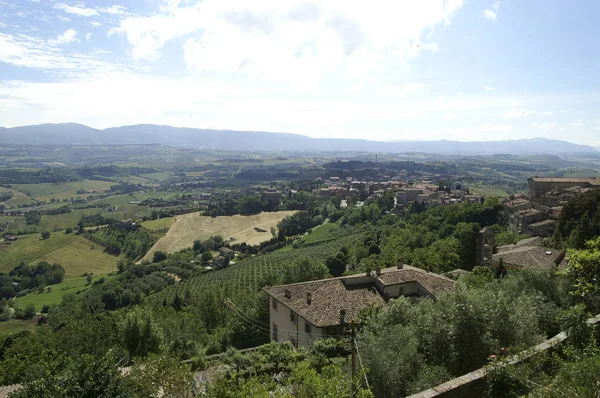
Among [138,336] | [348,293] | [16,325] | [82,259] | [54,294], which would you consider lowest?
[82,259]

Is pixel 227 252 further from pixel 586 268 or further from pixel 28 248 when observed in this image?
pixel 586 268

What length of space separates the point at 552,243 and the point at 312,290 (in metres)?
28.3

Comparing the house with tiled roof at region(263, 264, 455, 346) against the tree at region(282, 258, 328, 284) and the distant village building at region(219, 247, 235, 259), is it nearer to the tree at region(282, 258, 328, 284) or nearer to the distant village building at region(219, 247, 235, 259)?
the tree at region(282, 258, 328, 284)

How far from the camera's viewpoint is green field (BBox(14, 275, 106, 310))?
7956cm

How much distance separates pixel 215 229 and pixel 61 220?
6757cm

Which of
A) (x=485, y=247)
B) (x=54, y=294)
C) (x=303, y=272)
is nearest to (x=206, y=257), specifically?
(x=54, y=294)

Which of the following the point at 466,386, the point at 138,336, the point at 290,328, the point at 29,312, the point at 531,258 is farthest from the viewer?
the point at 29,312

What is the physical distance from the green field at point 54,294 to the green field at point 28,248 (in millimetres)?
19329

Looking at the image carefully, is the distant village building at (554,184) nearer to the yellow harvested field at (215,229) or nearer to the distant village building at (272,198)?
the yellow harvested field at (215,229)

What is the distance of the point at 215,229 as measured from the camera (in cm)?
11819

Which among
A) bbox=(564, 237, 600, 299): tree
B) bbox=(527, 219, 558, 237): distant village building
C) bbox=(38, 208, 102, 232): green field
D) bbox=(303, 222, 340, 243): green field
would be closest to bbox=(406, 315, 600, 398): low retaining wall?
bbox=(564, 237, 600, 299): tree

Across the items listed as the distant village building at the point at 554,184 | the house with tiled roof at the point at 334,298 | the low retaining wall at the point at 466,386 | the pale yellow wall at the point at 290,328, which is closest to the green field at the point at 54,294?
the pale yellow wall at the point at 290,328

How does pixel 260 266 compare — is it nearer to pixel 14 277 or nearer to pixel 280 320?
pixel 280 320

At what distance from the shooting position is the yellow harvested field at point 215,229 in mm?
106125
